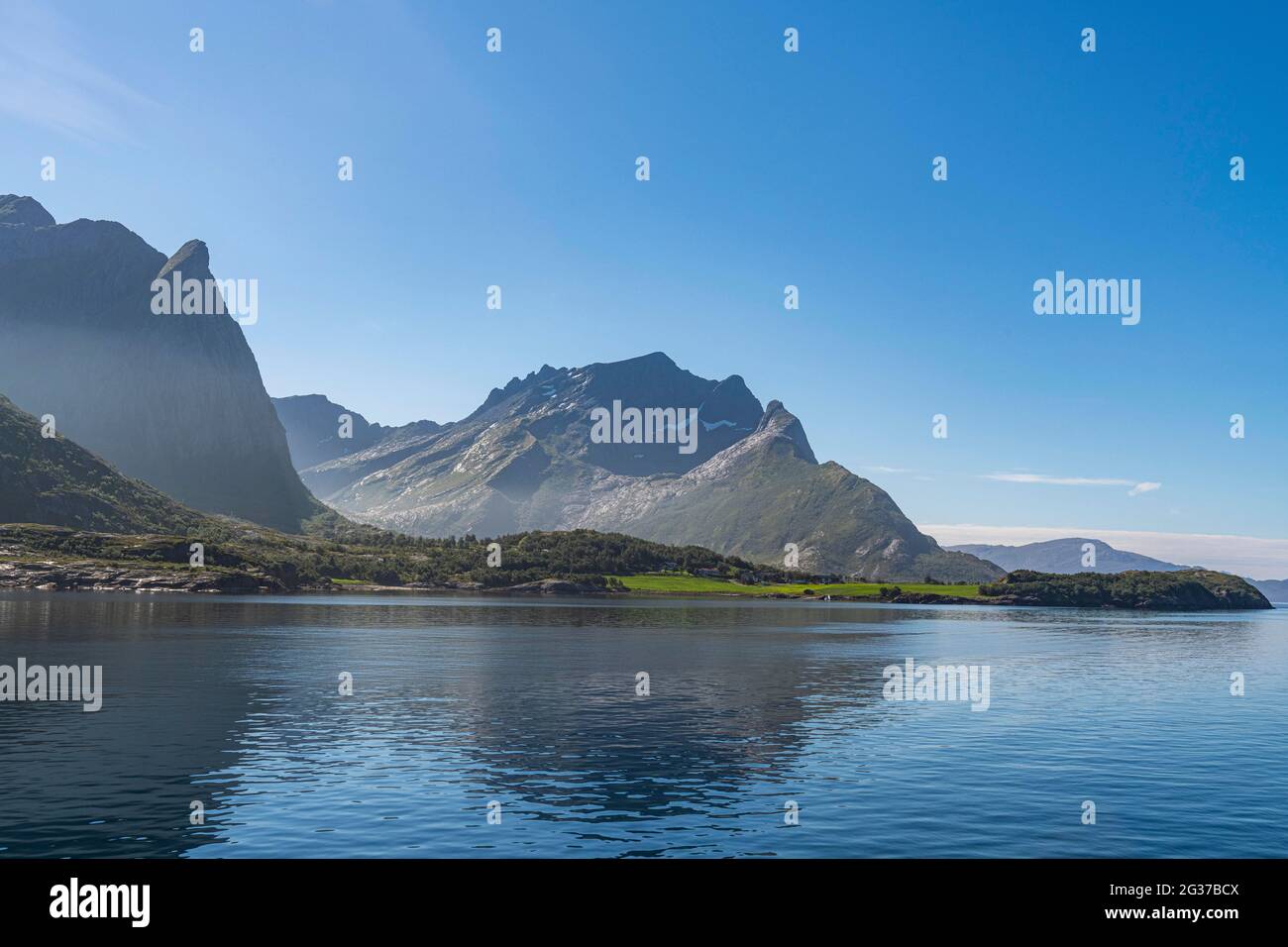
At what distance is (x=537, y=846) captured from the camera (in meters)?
32.4

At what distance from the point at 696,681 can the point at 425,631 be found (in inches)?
2953

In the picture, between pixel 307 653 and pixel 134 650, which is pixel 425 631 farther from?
pixel 134 650

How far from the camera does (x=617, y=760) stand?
49.1 metres

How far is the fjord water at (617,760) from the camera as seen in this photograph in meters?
34.3

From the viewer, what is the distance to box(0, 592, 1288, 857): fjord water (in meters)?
34.3
